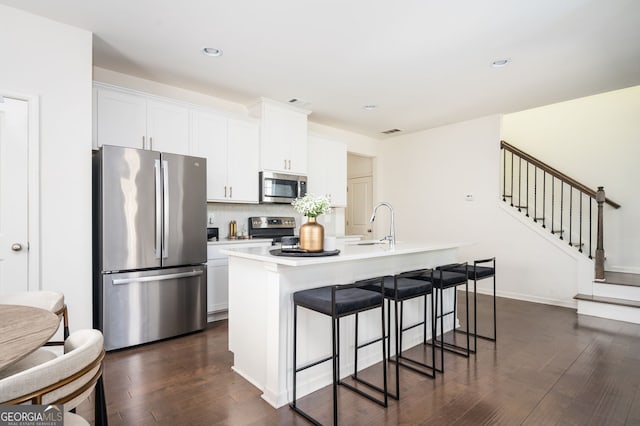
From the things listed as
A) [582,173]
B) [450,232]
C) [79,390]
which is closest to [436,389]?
[79,390]

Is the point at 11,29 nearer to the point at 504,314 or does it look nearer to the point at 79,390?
the point at 79,390

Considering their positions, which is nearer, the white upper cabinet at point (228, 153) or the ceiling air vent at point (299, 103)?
the white upper cabinet at point (228, 153)

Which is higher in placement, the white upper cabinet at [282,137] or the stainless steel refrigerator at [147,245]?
the white upper cabinet at [282,137]

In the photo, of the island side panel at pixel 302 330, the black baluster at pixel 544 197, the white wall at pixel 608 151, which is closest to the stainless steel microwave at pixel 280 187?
the island side panel at pixel 302 330

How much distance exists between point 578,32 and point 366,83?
204 cm

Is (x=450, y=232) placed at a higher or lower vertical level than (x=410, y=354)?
higher

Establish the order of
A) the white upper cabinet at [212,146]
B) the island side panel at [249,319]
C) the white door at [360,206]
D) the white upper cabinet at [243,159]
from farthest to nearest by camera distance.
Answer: the white door at [360,206]
the white upper cabinet at [243,159]
the white upper cabinet at [212,146]
the island side panel at [249,319]

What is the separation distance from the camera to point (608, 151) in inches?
198

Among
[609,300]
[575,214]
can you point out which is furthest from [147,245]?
[575,214]

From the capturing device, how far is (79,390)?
103 centimetres

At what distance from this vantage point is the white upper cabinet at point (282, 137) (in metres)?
4.62

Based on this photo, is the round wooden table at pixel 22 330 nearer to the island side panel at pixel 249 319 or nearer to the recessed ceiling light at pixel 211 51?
the island side panel at pixel 249 319

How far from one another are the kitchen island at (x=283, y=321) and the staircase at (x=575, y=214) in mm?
3227

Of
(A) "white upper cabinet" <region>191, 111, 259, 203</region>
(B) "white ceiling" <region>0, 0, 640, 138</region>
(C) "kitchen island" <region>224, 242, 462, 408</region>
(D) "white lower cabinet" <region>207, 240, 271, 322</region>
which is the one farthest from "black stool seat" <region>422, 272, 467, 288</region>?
(A) "white upper cabinet" <region>191, 111, 259, 203</region>
